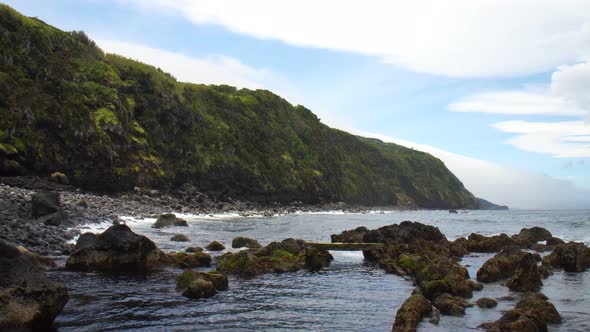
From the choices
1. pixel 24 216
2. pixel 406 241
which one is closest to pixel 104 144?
pixel 24 216

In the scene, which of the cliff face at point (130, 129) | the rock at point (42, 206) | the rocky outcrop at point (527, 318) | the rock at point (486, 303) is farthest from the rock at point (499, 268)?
the cliff face at point (130, 129)

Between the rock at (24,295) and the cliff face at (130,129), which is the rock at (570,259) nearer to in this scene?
the rock at (24,295)

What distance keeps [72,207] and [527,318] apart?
32.7 meters

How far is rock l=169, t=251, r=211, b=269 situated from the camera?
2030 cm

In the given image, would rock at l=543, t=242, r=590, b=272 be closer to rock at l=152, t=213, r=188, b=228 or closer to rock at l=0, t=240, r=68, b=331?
rock at l=0, t=240, r=68, b=331

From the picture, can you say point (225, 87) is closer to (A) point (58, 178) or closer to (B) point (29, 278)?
(A) point (58, 178)

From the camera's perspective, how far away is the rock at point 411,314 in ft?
35.7

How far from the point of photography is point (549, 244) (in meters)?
31.1

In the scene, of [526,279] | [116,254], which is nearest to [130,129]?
[116,254]

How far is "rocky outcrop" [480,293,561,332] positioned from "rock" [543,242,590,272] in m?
11.0

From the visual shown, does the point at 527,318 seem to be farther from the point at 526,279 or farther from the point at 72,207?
the point at 72,207

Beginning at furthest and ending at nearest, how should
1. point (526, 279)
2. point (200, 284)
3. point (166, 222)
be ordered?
point (166, 222), point (526, 279), point (200, 284)

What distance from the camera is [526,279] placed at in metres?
16.6

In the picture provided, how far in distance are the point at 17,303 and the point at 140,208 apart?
4127 cm
